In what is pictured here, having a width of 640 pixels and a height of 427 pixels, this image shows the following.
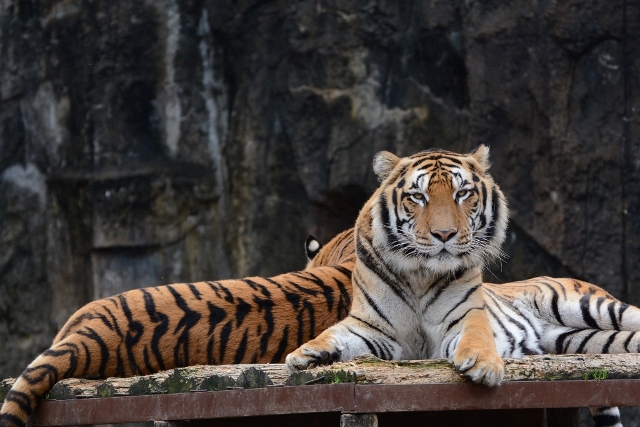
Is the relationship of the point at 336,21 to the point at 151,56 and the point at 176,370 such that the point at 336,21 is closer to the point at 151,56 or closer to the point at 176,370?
the point at 151,56

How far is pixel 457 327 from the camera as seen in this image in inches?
182

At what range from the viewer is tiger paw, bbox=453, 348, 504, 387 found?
391cm

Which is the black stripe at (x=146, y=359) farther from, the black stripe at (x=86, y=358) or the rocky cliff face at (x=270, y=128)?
the rocky cliff face at (x=270, y=128)

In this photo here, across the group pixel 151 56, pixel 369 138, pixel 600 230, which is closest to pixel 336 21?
pixel 369 138

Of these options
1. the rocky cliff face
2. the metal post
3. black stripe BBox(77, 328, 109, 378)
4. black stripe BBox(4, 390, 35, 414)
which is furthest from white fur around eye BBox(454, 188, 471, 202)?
the rocky cliff face

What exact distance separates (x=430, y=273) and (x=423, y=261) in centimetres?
7

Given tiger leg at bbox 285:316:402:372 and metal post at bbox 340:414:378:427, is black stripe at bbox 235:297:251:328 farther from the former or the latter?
metal post at bbox 340:414:378:427

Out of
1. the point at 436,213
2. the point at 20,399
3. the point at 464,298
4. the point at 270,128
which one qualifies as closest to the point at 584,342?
the point at 464,298

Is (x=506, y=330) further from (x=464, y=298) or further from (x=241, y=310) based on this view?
(x=241, y=310)

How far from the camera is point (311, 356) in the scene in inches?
168

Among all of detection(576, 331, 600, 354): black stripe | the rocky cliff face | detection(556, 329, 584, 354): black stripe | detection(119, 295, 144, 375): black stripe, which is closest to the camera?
detection(119, 295, 144, 375): black stripe

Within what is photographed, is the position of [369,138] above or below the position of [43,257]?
above

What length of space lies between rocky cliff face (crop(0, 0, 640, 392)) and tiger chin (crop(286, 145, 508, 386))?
2.99 meters

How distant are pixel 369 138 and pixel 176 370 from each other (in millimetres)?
4260
